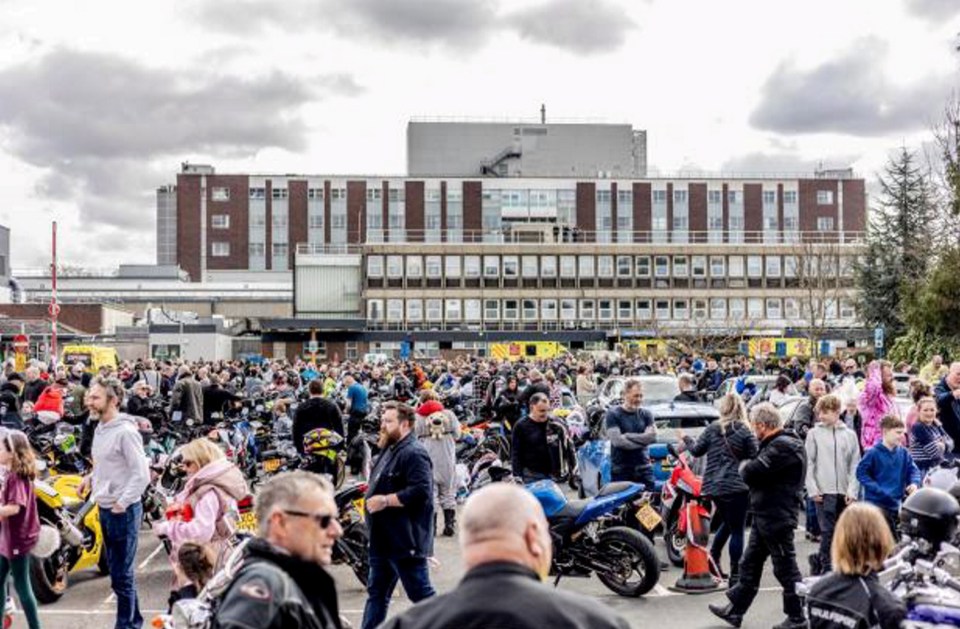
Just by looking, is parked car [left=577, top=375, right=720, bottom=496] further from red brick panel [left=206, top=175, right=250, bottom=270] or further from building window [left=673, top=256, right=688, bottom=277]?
red brick panel [left=206, top=175, right=250, bottom=270]

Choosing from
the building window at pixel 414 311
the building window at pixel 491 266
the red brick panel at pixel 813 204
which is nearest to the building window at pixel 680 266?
the building window at pixel 491 266

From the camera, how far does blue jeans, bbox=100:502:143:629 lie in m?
7.66

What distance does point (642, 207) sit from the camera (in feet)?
294

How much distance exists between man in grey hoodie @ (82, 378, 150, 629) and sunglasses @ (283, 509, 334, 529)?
4311 mm

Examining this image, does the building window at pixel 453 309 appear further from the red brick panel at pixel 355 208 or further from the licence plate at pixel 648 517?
the licence plate at pixel 648 517

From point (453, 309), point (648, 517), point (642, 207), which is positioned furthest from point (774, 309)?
point (648, 517)

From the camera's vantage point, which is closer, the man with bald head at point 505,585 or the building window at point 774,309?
the man with bald head at point 505,585

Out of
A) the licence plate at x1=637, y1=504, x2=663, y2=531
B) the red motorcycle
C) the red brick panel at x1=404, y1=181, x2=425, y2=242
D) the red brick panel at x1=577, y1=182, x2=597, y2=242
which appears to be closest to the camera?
the red motorcycle

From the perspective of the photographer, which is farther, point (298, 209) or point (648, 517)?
point (298, 209)

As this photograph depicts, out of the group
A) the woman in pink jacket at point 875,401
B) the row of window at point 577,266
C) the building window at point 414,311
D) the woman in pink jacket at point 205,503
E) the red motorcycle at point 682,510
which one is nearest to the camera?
the woman in pink jacket at point 205,503

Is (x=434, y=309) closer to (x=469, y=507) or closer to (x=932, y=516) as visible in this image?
(x=932, y=516)

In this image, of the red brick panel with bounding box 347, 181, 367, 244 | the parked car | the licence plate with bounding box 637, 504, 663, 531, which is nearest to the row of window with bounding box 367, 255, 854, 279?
the red brick panel with bounding box 347, 181, 367, 244

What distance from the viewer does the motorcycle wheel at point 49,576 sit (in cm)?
918

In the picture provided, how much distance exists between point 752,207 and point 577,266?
23.4 meters
